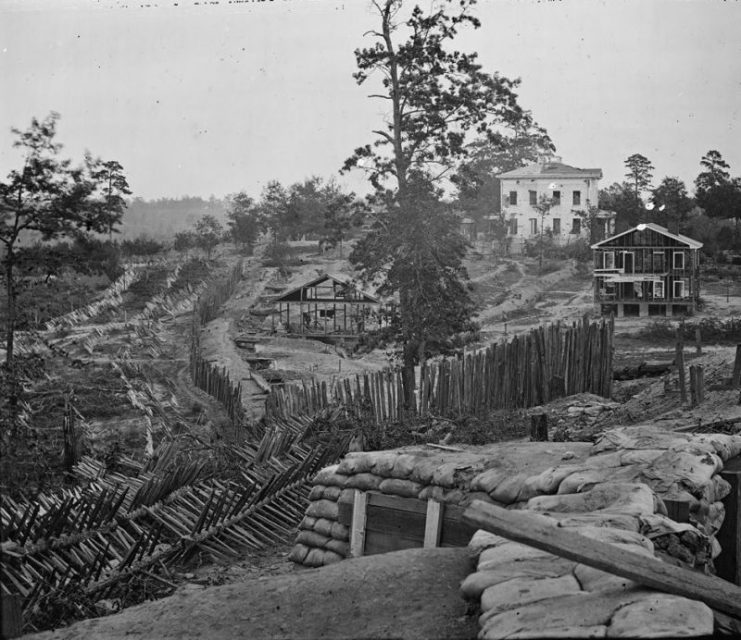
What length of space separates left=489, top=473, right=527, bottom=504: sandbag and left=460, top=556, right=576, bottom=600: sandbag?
1620mm

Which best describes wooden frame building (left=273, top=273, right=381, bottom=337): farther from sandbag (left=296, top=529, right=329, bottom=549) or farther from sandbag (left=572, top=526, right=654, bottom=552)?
sandbag (left=572, top=526, right=654, bottom=552)

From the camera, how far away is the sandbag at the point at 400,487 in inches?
261

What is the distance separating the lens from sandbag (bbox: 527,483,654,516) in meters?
4.93

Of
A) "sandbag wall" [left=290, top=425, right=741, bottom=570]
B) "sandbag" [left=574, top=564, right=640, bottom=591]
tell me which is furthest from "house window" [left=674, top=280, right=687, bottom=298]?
"sandbag" [left=574, top=564, right=640, bottom=591]

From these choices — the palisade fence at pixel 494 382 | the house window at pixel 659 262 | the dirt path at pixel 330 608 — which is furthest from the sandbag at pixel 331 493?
the house window at pixel 659 262

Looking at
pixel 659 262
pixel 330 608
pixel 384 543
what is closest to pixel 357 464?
pixel 384 543

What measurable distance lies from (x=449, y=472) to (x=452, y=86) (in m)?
12.9

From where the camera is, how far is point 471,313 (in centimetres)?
1834

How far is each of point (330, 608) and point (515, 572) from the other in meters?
1.11

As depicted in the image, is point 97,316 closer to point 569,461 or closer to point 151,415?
point 151,415

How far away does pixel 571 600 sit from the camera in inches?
147

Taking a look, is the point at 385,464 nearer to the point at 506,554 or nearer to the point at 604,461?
the point at 604,461

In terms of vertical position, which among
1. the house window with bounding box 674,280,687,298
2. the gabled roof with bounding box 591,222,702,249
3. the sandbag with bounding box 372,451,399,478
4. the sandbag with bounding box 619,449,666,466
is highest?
the gabled roof with bounding box 591,222,702,249

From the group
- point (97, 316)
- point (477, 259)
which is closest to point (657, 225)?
point (477, 259)
